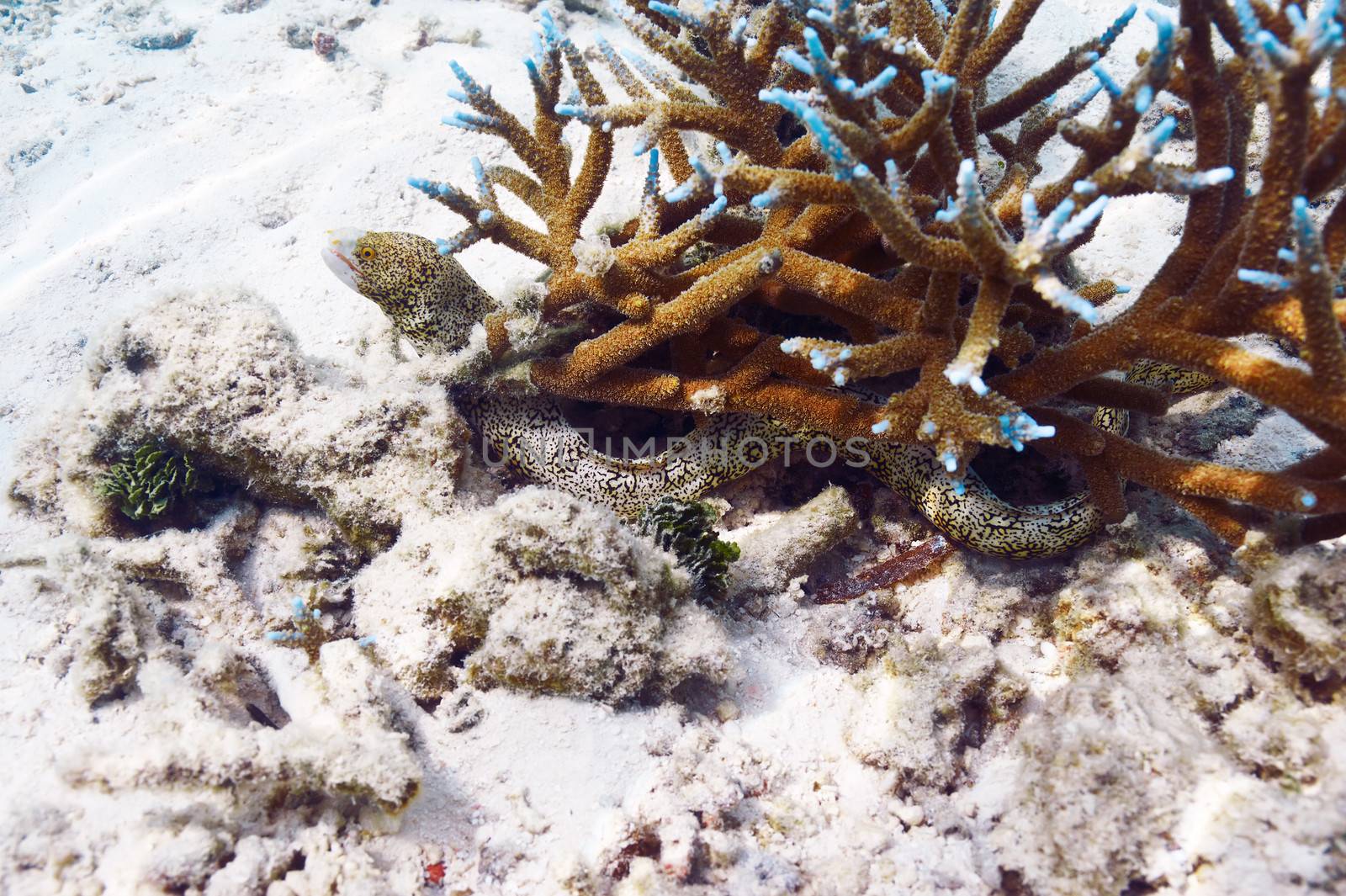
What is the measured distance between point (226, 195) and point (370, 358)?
157 inches

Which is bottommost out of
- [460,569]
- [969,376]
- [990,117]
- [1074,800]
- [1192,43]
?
[460,569]

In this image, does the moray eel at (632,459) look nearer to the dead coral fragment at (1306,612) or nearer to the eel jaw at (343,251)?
the eel jaw at (343,251)

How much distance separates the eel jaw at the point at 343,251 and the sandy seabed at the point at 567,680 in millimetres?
442

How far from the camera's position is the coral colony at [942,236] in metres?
1.97

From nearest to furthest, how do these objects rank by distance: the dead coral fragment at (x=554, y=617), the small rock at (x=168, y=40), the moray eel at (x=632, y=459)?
1. the dead coral fragment at (x=554, y=617)
2. the moray eel at (x=632, y=459)
3. the small rock at (x=168, y=40)

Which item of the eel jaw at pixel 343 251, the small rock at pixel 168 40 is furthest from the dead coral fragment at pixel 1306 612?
the small rock at pixel 168 40

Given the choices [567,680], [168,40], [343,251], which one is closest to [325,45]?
[168,40]

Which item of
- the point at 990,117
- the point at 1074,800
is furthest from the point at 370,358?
the point at 1074,800

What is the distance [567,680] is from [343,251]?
89.6 inches

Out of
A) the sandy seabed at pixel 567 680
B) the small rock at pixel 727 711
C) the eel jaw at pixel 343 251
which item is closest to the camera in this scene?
the sandy seabed at pixel 567 680

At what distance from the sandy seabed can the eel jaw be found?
17.4 inches

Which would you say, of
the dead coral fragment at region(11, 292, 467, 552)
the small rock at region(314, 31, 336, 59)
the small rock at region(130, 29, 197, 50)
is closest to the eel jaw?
the dead coral fragment at region(11, 292, 467, 552)

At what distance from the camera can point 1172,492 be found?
2.61m

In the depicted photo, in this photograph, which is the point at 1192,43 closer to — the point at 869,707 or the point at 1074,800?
the point at 1074,800
